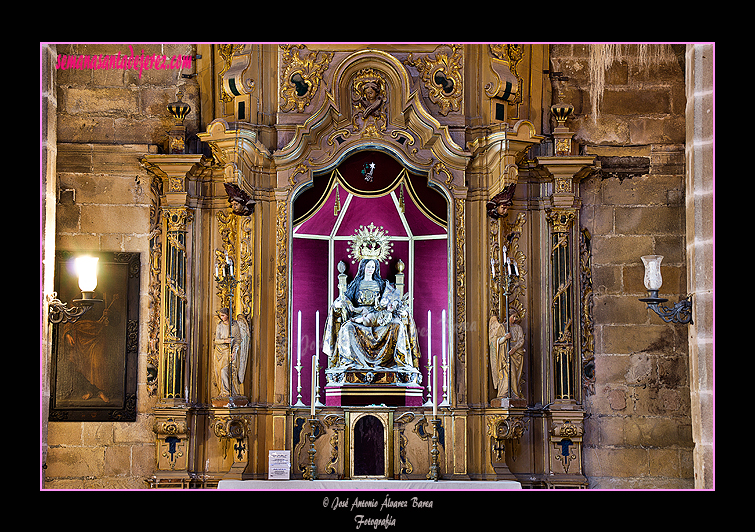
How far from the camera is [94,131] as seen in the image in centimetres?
867

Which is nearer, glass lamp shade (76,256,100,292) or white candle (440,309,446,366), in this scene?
glass lamp shade (76,256,100,292)

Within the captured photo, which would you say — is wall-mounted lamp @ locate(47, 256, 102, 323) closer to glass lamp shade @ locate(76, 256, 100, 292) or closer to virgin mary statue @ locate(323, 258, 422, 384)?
glass lamp shade @ locate(76, 256, 100, 292)

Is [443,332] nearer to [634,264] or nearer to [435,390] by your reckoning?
[435,390]

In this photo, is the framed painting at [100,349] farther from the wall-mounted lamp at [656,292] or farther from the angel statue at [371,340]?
the wall-mounted lamp at [656,292]

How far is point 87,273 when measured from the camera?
7062mm

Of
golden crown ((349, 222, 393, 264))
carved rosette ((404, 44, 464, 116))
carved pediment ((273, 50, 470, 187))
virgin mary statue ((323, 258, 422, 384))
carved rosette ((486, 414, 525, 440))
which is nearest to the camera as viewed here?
carved rosette ((486, 414, 525, 440))

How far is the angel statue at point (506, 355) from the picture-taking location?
26.4 feet

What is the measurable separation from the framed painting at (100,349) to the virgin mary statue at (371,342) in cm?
171

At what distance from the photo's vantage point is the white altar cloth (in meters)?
7.47

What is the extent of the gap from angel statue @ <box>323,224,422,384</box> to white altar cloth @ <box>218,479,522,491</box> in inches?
36.6

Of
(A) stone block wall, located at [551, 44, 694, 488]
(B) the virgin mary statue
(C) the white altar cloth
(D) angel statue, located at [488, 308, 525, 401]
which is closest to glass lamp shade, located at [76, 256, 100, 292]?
(C) the white altar cloth

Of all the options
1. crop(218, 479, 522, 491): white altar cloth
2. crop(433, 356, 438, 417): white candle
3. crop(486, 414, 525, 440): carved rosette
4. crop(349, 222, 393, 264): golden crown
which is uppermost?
crop(349, 222, 393, 264): golden crown
